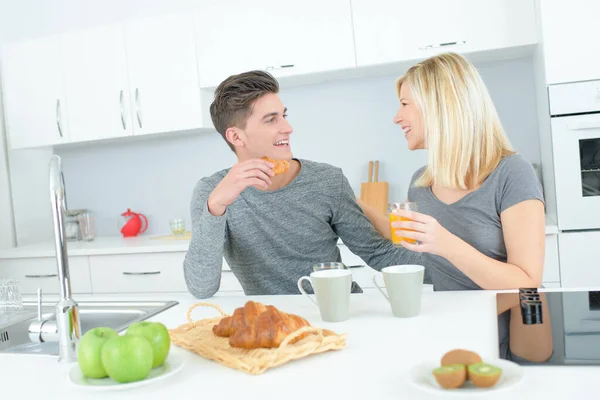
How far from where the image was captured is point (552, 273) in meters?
2.79

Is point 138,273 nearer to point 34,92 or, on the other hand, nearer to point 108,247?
point 108,247

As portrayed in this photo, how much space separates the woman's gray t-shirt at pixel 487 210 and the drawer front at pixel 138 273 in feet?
5.93

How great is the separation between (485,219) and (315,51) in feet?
5.81

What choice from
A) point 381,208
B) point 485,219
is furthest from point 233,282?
point 485,219

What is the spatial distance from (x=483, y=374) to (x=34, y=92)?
11.8 feet

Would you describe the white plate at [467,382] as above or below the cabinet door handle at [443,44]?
below

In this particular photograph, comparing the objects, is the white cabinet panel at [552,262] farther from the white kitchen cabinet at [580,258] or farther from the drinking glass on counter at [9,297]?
the drinking glass on counter at [9,297]

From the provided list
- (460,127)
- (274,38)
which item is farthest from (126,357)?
(274,38)

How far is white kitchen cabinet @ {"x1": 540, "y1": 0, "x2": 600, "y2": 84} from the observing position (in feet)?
8.96

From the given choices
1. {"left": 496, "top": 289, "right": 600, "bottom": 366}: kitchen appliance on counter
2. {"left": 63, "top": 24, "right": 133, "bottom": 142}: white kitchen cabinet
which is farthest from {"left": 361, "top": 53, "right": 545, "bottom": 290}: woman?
{"left": 63, "top": 24, "right": 133, "bottom": 142}: white kitchen cabinet

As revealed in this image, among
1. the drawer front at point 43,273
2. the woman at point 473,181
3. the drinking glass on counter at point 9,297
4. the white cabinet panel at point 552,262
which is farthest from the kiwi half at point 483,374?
the drawer front at point 43,273

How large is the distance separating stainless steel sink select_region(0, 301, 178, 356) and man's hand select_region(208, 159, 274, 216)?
0.30m

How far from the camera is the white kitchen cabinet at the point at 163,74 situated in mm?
3490

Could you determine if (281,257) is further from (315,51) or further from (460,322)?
(315,51)
